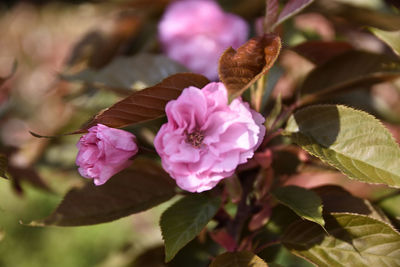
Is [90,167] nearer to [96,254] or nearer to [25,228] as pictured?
[96,254]

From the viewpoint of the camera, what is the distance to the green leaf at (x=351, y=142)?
1.84ft

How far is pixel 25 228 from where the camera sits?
206 cm

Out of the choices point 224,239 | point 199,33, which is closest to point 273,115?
point 224,239

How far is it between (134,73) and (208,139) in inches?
12.4

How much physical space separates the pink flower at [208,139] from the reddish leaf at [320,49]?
252 mm

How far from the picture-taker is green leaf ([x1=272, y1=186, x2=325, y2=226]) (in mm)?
568

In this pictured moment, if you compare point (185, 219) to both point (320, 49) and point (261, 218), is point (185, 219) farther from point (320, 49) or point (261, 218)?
point (320, 49)

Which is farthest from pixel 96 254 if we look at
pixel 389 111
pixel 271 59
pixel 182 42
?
pixel 271 59

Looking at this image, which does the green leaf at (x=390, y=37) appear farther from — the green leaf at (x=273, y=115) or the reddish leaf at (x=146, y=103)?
the reddish leaf at (x=146, y=103)

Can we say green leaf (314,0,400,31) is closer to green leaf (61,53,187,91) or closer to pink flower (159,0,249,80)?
pink flower (159,0,249,80)

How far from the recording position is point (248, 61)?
58 cm

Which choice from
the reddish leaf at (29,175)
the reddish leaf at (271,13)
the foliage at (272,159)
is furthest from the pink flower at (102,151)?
the reddish leaf at (29,175)

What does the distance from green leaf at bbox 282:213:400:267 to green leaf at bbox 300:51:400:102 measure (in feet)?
0.81

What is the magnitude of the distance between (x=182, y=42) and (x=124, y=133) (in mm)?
587
